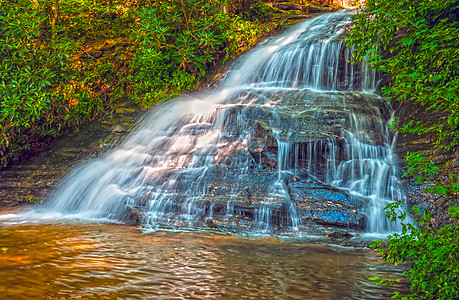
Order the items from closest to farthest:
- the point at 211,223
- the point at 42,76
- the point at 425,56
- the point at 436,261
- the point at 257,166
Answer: the point at 436,261 → the point at 425,56 → the point at 211,223 → the point at 257,166 → the point at 42,76

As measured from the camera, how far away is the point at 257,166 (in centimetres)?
698

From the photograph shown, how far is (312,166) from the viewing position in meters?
6.82

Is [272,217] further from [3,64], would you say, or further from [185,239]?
[3,64]

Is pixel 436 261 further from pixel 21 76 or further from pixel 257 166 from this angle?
pixel 21 76

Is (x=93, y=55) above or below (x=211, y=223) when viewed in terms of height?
above

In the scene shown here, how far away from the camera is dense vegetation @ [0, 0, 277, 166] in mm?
8422

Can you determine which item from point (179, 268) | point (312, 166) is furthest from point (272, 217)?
point (179, 268)

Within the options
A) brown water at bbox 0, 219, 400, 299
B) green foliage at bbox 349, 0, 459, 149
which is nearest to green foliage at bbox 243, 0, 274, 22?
green foliage at bbox 349, 0, 459, 149

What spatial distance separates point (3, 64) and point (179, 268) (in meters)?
7.18

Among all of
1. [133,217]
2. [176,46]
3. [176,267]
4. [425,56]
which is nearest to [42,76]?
[176,46]

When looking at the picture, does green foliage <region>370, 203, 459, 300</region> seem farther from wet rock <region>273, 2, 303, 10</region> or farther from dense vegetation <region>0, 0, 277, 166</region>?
wet rock <region>273, 2, 303, 10</region>

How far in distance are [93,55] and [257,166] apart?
25.6 feet

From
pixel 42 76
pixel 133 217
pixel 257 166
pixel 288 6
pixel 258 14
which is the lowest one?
pixel 133 217

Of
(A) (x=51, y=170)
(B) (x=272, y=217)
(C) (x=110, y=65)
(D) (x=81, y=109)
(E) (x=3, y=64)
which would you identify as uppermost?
(C) (x=110, y=65)
